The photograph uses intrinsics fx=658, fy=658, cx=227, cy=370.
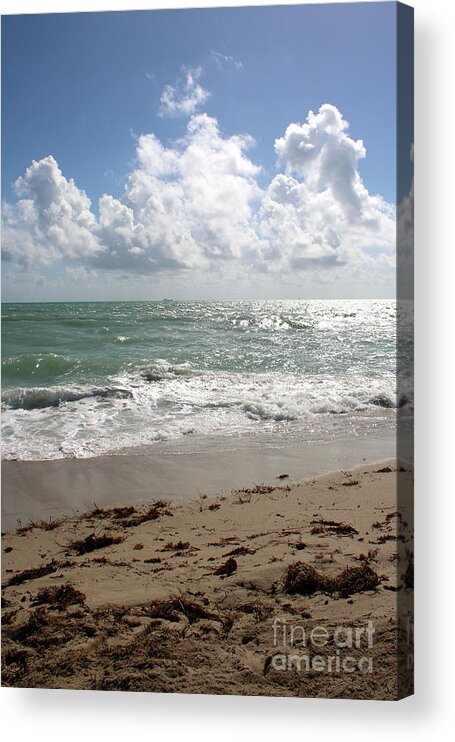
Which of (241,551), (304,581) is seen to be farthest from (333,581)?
(241,551)

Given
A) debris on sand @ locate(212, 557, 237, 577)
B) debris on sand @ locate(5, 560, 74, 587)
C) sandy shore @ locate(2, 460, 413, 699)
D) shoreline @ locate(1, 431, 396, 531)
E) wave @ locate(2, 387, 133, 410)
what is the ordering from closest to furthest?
sandy shore @ locate(2, 460, 413, 699)
debris on sand @ locate(212, 557, 237, 577)
debris on sand @ locate(5, 560, 74, 587)
shoreline @ locate(1, 431, 396, 531)
wave @ locate(2, 387, 133, 410)

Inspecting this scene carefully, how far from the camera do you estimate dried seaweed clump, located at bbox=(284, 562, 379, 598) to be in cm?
307

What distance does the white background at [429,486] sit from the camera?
120 inches

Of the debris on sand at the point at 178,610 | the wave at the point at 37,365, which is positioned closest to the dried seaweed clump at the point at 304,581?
the debris on sand at the point at 178,610

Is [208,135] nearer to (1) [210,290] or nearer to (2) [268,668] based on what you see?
(1) [210,290]

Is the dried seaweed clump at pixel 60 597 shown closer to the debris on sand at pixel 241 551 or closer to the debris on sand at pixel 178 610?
the debris on sand at pixel 178 610

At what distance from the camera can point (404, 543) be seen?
122 inches

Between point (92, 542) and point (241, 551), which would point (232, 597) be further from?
point (92, 542)

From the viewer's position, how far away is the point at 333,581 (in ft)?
10.1

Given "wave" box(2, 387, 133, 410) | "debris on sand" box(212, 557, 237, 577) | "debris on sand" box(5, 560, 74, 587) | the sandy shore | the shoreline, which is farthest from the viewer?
"wave" box(2, 387, 133, 410)

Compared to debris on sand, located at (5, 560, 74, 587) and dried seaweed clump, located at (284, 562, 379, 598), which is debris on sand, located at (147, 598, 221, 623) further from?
debris on sand, located at (5, 560, 74, 587)

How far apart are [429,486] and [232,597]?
3.49 feet

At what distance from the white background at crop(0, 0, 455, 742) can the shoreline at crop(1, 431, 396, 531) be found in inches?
15.8

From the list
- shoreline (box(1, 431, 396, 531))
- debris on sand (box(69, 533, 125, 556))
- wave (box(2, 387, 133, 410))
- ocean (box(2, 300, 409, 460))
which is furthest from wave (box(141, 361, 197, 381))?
debris on sand (box(69, 533, 125, 556))
